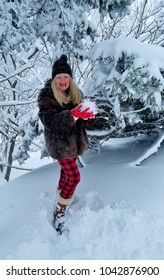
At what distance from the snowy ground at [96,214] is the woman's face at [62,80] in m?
1.51

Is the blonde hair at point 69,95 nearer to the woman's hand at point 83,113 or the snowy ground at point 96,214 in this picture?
the woman's hand at point 83,113

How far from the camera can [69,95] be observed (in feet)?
10.9

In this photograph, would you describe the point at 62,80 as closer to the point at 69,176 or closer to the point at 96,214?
the point at 69,176

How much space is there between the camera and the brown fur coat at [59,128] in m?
3.05

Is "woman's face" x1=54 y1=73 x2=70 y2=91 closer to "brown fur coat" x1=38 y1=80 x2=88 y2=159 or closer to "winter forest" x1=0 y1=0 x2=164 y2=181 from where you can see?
"brown fur coat" x1=38 y1=80 x2=88 y2=159

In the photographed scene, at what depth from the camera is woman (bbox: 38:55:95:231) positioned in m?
3.06

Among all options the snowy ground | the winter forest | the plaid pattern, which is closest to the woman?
the plaid pattern

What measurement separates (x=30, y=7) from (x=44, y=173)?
251 centimetres

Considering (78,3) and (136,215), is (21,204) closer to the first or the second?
(136,215)

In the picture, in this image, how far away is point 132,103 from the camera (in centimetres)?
372

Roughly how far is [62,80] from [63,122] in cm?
50

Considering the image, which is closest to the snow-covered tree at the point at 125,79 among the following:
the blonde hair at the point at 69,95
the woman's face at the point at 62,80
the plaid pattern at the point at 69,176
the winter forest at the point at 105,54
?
the winter forest at the point at 105,54

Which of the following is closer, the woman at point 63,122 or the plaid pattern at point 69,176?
the woman at point 63,122

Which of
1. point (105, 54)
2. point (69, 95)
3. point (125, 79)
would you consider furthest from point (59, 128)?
point (105, 54)
